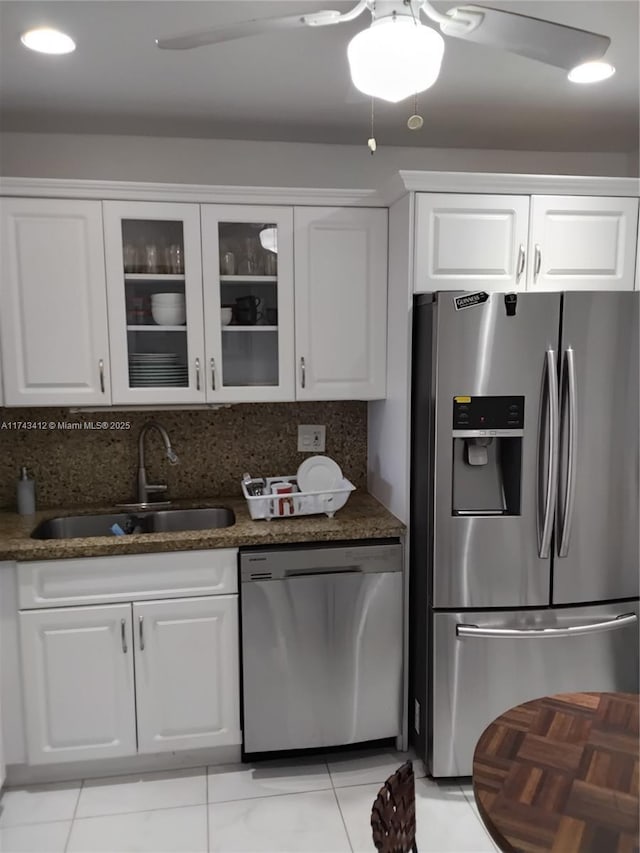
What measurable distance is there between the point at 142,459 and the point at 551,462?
66.9 inches

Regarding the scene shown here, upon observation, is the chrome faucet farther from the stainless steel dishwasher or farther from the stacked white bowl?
the stainless steel dishwasher

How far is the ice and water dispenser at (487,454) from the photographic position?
2.17 meters

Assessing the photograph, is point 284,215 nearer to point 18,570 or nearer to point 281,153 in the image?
point 281,153

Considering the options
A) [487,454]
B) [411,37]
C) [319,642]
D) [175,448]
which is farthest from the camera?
[175,448]

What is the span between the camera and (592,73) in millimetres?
2121

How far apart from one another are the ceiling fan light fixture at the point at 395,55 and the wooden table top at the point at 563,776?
1.41 meters

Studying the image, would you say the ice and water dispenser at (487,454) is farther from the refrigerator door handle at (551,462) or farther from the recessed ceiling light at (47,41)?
the recessed ceiling light at (47,41)

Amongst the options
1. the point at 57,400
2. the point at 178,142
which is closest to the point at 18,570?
the point at 57,400

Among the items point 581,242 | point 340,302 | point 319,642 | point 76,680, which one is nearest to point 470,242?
point 581,242

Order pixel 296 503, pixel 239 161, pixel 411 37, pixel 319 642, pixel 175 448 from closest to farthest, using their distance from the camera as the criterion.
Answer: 1. pixel 411 37
2. pixel 319 642
3. pixel 296 503
4. pixel 239 161
5. pixel 175 448

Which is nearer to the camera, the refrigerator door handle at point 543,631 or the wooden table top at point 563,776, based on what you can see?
the wooden table top at point 563,776

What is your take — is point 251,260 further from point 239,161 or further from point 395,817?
point 395,817

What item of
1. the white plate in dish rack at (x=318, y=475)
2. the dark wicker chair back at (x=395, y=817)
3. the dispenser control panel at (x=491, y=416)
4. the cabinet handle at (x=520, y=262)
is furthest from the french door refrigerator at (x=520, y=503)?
the dark wicker chair back at (x=395, y=817)

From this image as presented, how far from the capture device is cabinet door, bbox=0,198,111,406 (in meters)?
2.36
